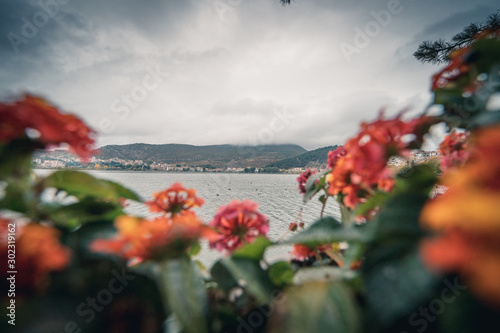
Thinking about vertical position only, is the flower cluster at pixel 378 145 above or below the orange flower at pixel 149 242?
above

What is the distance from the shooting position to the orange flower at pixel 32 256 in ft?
1.20

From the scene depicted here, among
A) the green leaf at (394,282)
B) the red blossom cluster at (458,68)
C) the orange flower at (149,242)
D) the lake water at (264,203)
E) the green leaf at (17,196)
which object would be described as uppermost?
the red blossom cluster at (458,68)

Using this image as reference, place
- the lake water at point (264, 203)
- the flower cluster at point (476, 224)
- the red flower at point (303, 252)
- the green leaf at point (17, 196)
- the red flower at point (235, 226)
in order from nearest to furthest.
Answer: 1. the flower cluster at point (476, 224)
2. the green leaf at point (17, 196)
3. the red flower at point (235, 226)
4. the red flower at point (303, 252)
5. the lake water at point (264, 203)

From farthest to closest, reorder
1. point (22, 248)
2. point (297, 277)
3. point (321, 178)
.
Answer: point (321, 178), point (297, 277), point (22, 248)

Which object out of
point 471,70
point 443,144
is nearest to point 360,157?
point 471,70

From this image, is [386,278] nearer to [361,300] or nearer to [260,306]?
[361,300]

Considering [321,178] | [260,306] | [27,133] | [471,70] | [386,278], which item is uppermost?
[471,70]

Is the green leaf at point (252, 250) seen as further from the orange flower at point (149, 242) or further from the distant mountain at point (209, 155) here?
the distant mountain at point (209, 155)

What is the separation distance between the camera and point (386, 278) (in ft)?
1.12

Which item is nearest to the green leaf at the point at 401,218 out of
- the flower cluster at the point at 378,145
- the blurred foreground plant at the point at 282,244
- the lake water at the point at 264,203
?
the blurred foreground plant at the point at 282,244

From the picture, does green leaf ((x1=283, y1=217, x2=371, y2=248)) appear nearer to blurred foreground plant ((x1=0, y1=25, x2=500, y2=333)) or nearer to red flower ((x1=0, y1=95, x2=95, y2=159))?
blurred foreground plant ((x1=0, y1=25, x2=500, y2=333))

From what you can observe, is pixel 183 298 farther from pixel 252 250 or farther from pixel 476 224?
pixel 476 224

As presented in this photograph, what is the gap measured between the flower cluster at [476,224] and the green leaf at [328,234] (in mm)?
119

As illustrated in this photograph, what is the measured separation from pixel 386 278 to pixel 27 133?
0.77 m
